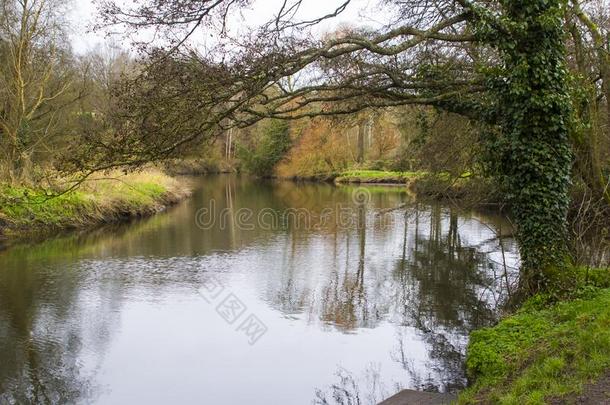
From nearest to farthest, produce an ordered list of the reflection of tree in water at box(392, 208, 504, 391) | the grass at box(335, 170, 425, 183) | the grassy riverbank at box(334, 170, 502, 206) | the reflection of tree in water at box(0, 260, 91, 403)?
the reflection of tree in water at box(0, 260, 91, 403) < the reflection of tree in water at box(392, 208, 504, 391) < the grassy riverbank at box(334, 170, 502, 206) < the grass at box(335, 170, 425, 183)

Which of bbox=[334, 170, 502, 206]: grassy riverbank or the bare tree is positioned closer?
bbox=[334, 170, 502, 206]: grassy riverbank

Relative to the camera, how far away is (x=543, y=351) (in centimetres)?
597

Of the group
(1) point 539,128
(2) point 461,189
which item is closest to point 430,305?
(2) point 461,189

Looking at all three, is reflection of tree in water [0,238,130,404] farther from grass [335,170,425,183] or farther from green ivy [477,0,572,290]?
grass [335,170,425,183]

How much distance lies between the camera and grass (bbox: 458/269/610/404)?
202 inches

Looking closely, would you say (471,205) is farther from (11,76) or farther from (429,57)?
(11,76)

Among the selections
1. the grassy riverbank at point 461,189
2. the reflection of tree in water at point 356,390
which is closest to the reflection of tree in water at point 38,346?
the reflection of tree in water at point 356,390

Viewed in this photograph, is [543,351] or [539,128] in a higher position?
[539,128]

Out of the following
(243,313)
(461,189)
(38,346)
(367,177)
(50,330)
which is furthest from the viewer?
(367,177)

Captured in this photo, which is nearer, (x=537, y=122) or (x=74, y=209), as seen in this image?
(x=537, y=122)

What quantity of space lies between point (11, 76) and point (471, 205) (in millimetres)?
16339

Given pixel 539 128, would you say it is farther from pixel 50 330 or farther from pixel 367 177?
pixel 367 177

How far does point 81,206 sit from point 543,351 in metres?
17.9

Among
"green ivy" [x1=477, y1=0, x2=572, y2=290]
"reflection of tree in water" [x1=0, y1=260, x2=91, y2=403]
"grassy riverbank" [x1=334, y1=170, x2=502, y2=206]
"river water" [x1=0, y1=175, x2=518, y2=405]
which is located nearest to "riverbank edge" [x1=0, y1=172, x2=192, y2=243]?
"river water" [x1=0, y1=175, x2=518, y2=405]
